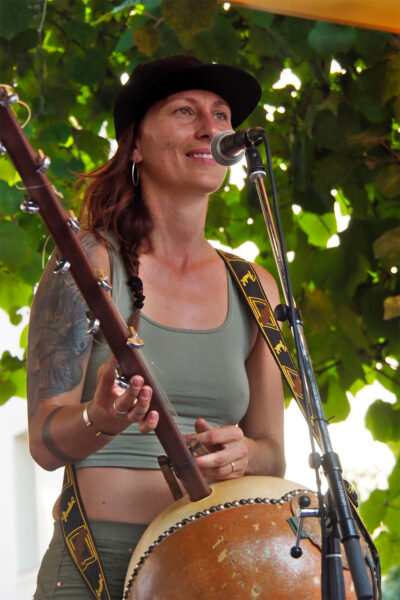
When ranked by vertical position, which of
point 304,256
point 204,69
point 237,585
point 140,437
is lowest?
point 237,585

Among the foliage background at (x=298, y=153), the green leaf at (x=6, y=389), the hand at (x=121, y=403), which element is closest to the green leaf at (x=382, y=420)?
the foliage background at (x=298, y=153)

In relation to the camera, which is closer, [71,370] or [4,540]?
[71,370]

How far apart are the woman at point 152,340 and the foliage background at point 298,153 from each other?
767mm

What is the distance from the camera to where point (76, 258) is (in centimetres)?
163

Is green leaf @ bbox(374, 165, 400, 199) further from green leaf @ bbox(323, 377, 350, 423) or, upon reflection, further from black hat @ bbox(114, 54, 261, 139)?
black hat @ bbox(114, 54, 261, 139)

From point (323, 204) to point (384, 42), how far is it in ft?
2.13

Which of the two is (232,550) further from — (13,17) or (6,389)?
(13,17)

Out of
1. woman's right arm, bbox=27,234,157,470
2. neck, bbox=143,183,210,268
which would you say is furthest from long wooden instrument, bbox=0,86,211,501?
neck, bbox=143,183,210,268

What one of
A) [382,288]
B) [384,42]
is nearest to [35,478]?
[382,288]

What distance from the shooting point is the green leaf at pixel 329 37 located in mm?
2896

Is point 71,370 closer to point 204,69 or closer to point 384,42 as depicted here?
point 204,69

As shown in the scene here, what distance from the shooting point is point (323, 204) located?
3.48 meters

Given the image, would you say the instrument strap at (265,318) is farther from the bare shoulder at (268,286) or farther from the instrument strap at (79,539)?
the instrument strap at (79,539)

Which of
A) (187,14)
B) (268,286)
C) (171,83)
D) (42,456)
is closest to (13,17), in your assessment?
(187,14)
